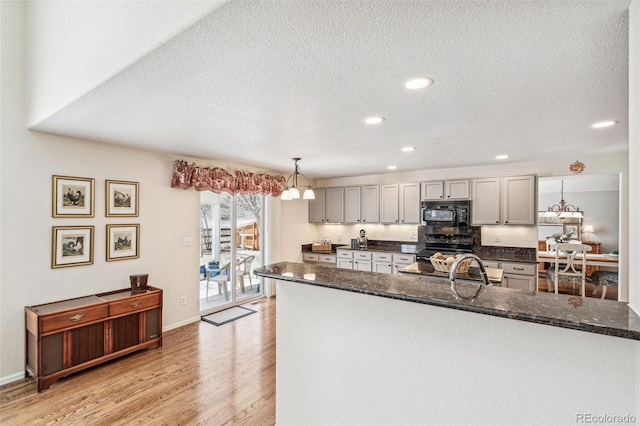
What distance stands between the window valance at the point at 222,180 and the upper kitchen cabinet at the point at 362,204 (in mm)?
1444

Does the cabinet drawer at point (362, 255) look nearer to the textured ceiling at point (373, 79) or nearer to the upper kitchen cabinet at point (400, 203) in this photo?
the upper kitchen cabinet at point (400, 203)

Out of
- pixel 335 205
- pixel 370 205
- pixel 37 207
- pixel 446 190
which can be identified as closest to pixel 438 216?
pixel 446 190

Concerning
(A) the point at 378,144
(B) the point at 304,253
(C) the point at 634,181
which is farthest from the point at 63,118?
(B) the point at 304,253

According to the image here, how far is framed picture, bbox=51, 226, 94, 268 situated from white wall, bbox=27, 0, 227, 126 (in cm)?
112

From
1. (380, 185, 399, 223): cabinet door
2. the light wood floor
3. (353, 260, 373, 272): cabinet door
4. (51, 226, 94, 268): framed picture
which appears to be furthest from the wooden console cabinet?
(380, 185, 399, 223): cabinet door

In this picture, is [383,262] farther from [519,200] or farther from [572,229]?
[572,229]

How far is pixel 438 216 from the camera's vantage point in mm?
5117

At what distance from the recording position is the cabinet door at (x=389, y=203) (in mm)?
5590

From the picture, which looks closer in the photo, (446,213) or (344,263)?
(446,213)

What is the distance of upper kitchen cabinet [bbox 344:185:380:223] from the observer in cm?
580

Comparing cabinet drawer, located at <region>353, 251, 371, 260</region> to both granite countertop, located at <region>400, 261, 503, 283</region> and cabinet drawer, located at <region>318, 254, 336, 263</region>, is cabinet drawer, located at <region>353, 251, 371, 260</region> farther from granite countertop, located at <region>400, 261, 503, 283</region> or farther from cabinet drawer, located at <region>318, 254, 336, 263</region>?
granite countertop, located at <region>400, 261, 503, 283</region>

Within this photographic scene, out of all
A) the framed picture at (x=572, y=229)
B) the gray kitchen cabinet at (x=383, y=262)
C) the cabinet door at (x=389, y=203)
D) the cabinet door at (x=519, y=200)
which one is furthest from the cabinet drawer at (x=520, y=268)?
the framed picture at (x=572, y=229)

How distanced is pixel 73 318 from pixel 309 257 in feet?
13.3

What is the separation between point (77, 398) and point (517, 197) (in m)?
5.72
